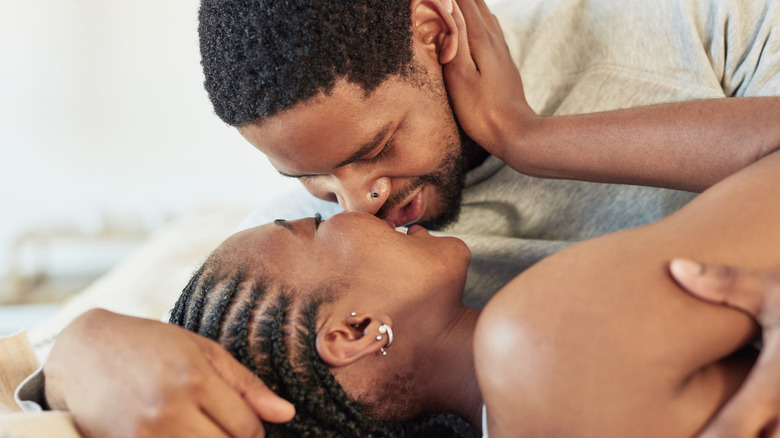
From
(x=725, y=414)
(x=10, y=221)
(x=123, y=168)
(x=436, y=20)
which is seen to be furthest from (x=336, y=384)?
(x=10, y=221)

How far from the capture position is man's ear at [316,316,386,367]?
0.77 m

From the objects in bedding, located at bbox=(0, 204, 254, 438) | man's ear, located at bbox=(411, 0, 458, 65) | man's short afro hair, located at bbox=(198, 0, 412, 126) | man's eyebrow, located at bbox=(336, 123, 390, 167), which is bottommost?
bedding, located at bbox=(0, 204, 254, 438)

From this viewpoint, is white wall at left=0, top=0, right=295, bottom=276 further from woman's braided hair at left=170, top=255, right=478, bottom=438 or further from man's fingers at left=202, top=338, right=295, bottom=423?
man's fingers at left=202, top=338, right=295, bottom=423

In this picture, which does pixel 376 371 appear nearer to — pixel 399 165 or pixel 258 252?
pixel 258 252

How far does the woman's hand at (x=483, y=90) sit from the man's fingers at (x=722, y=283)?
0.48m

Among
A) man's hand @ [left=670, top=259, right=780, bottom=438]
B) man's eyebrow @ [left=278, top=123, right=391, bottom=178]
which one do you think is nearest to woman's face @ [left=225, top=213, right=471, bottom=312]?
man's eyebrow @ [left=278, top=123, right=391, bottom=178]

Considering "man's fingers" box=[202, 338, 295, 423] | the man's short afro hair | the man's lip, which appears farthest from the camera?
the man's lip

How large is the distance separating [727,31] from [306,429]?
0.98 meters

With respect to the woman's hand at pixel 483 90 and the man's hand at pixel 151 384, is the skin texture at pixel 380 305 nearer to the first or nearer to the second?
the man's hand at pixel 151 384

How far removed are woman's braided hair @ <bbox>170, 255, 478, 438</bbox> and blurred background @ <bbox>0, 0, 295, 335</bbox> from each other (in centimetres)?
190

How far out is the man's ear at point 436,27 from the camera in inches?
41.1

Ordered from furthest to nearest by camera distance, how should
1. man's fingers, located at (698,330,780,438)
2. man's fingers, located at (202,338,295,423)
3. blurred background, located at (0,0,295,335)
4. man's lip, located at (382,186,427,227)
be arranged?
blurred background, located at (0,0,295,335) → man's lip, located at (382,186,427,227) → man's fingers, located at (202,338,295,423) → man's fingers, located at (698,330,780,438)

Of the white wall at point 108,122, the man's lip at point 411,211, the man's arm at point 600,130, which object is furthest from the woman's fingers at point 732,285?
the white wall at point 108,122


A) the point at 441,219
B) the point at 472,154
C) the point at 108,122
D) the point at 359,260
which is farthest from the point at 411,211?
the point at 108,122
